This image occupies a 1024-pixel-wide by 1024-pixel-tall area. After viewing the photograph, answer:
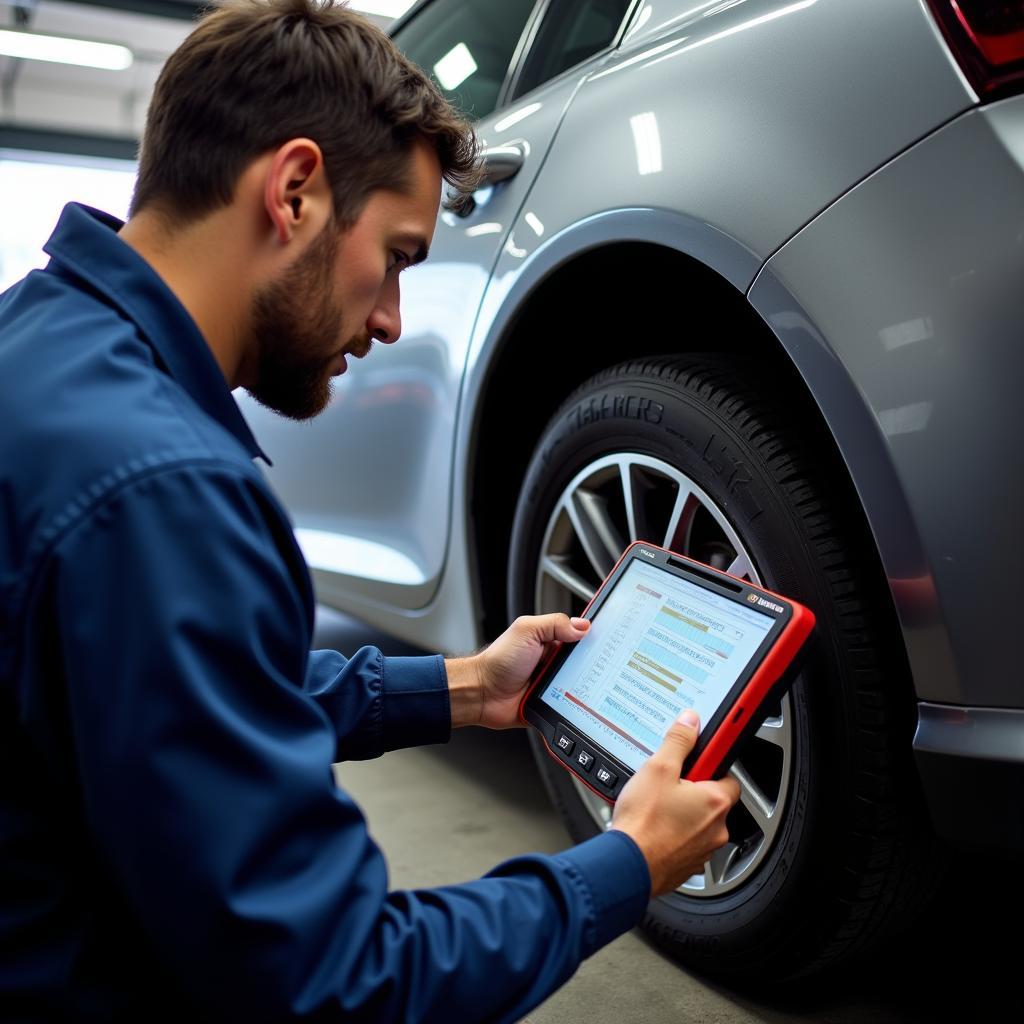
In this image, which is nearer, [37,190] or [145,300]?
[145,300]

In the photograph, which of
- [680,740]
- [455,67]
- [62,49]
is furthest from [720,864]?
[62,49]

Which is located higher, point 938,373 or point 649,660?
point 938,373

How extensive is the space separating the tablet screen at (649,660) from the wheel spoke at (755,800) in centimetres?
12

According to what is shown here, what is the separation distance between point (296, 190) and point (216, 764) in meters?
0.41

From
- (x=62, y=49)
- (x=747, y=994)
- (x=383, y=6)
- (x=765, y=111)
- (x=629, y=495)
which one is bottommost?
(x=747, y=994)

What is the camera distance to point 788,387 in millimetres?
1007

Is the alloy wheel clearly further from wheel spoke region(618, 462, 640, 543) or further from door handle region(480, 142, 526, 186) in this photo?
door handle region(480, 142, 526, 186)

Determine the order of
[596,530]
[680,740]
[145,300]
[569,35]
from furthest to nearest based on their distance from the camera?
[569,35] < [596,530] < [680,740] < [145,300]

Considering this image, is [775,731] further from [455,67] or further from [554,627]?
[455,67]

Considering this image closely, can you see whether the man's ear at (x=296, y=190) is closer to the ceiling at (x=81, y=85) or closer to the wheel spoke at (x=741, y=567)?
the wheel spoke at (x=741, y=567)

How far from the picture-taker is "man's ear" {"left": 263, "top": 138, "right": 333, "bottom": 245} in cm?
71

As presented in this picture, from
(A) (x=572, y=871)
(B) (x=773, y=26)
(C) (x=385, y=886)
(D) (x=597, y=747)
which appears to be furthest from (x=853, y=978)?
(B) (x=773, y=26)

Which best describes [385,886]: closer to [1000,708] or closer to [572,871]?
[572,871]

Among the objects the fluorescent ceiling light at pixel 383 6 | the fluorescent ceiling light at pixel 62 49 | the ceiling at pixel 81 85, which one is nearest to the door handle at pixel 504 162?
the fluorescent ceiling light at pixel 383 6
